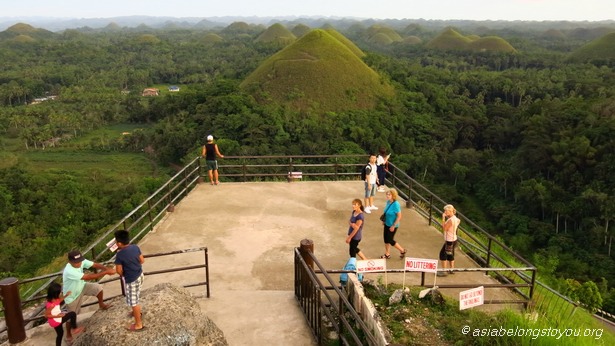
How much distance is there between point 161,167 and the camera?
185ft

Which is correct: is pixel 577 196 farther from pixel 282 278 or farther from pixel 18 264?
pixel 18 264

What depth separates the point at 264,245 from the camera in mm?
8445

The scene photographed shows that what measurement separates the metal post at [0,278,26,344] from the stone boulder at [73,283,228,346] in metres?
0.72

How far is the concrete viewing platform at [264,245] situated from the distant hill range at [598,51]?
101289 mm

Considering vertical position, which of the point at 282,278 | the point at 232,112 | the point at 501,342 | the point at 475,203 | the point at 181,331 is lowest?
the point at 475,203

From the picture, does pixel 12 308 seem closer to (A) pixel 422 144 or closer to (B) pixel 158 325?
(B) pixel 158 325

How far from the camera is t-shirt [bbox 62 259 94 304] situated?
16.8ft

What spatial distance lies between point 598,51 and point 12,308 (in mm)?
115186

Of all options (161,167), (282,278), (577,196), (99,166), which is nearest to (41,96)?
(99,166)

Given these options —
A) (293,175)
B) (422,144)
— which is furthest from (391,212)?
(422,144)

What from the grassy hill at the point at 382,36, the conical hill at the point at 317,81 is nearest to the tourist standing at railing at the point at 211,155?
the conical hill at the point at 317,81

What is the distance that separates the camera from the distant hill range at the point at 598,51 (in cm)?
9264

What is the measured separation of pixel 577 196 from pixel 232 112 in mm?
35912

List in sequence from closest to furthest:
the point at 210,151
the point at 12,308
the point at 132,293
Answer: the point at 132,293 < the point at 12,308 < the point at 210,151
